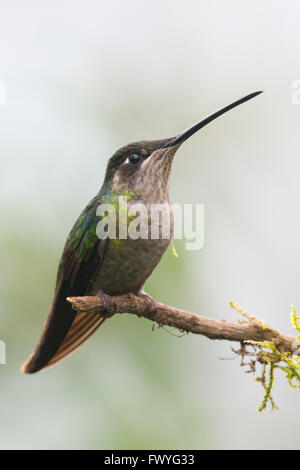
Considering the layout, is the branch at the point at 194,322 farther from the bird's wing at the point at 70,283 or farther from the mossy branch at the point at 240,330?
the bird's wing at the point at 70,283

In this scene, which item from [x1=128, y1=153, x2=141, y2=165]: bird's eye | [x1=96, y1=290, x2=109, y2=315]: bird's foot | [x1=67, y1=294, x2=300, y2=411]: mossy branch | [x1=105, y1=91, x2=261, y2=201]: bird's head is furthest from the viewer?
[x1=128, y1=153, x2=141, y2=165]: bird's eye

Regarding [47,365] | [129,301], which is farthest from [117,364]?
[129,301]

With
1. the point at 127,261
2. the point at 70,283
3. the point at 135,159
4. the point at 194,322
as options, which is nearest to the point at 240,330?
the point at 194,322

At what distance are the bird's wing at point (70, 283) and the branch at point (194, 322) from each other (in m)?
0.23

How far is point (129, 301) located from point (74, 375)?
263 centimetres

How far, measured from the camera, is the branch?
3418mm

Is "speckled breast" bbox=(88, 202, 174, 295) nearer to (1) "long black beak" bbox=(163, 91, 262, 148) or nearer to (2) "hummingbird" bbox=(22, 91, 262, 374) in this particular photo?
(2) "hummingbird" bbox=(22, 91, 262, 374)

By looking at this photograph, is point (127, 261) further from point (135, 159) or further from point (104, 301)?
point (135, 159)

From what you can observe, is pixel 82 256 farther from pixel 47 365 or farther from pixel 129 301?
pixel 47 365

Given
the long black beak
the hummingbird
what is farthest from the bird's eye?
the long black beak

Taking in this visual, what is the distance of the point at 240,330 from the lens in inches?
138

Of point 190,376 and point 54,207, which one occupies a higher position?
point 54,207

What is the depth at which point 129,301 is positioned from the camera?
12.8 feet

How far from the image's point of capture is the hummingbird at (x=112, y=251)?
12.5 feet
